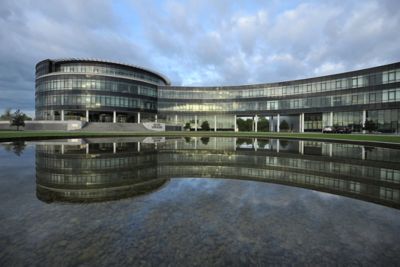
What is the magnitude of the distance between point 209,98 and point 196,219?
86517 millimetres

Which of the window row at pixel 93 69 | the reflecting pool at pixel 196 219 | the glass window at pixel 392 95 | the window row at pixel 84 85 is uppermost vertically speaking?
the window row at pixel 93 69

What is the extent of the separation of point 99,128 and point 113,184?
61642 millimetres

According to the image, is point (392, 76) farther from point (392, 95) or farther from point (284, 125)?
point (284, 125)

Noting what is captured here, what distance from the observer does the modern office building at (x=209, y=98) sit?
59.5 metres

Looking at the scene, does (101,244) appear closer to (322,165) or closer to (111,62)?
(322,165)

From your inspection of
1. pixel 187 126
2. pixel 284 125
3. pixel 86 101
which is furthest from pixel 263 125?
pixel 86 101

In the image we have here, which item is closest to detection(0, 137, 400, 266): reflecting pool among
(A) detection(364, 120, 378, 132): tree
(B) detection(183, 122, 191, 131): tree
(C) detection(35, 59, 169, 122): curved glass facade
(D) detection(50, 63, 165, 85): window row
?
(A) detection(364, 120, 378, 132): tree

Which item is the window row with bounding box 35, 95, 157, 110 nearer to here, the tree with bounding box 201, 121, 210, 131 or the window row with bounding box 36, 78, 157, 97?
the window row with bounding box 36, 78, 157, 97

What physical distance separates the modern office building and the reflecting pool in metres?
61.5

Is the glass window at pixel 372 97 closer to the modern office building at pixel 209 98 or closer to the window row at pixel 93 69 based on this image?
the modern office building at pixel 209 98

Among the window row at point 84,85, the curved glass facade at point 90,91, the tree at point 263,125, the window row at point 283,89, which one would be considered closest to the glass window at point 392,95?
the window row at point 283,89

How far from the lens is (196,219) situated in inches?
231

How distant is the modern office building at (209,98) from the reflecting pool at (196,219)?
61535 millimetres

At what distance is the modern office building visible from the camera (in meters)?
59.5
